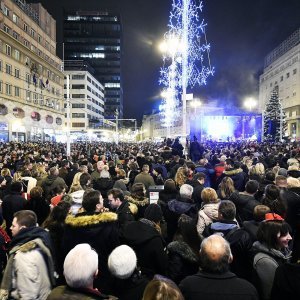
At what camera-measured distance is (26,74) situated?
58969 mm

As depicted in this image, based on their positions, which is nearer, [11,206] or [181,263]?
[181,263]

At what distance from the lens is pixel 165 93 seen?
4253cm

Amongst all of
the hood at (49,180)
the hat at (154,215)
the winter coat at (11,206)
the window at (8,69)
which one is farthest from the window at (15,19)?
the hat at (154,215)

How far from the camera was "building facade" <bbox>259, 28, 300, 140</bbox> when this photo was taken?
237 feet

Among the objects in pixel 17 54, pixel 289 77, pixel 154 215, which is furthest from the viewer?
pixel 289 77

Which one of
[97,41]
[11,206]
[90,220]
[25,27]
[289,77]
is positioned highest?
[97,41]

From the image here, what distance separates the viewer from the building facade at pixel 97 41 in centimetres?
13950

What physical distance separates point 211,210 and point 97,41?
14499 cm

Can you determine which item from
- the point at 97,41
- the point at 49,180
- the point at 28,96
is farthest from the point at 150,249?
Answer: the point at 97,41

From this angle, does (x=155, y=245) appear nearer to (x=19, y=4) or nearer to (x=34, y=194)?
(x=34, y=194)

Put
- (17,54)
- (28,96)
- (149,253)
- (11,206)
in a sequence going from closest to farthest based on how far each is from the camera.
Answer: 1. (149,253)
2. (11,206)
3. (17,54)
4. (28,96)

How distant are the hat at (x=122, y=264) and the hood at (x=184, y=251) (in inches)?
39.4

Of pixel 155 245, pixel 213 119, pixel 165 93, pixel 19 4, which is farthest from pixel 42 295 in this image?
pixel 19 4

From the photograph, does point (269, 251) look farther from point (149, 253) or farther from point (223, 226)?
point (149, 253)
